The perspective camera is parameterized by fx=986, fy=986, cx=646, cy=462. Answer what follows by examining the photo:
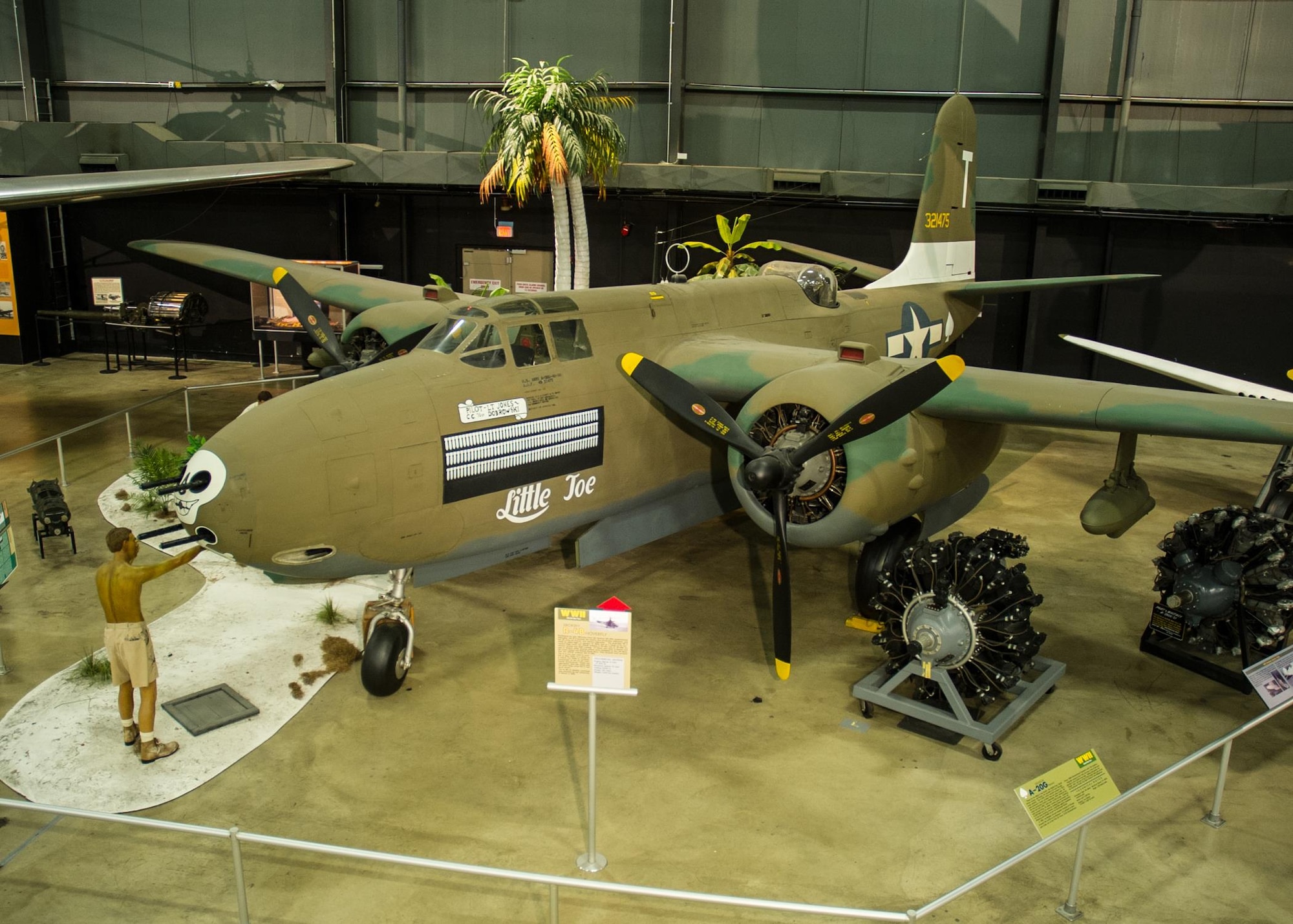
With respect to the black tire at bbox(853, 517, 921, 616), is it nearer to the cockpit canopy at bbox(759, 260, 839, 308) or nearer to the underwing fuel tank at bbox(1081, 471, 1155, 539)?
the underwing fuel tank at bbox(1081, 471, 1155, 539)

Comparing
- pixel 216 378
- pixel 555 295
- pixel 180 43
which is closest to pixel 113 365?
pixel 216 378

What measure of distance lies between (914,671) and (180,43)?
77.2ft

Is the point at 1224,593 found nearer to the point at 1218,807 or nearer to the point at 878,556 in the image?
the point at 1218,807

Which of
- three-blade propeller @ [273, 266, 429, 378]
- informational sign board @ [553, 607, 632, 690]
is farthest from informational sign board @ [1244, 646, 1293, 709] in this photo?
three-blade propeller @ [273, 266, 429, 378]

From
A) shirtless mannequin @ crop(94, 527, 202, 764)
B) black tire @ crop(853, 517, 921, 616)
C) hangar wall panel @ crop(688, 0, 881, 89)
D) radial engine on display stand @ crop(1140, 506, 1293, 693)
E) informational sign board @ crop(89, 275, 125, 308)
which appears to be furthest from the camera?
informational sign board @ crop(89, 275, 125, 308)

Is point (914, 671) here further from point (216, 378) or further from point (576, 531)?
A: point (216, 378)

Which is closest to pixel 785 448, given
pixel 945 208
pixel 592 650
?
pixel 592 650

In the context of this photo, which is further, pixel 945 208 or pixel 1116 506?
pixel 945 208

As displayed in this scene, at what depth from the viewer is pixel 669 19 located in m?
21.6

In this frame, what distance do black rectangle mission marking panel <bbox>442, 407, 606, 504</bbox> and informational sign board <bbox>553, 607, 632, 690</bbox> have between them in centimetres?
265

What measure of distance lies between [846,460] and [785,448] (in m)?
0.59

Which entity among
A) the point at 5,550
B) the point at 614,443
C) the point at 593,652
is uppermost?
the point at 614,443

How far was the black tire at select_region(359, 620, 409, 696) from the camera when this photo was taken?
894 centimetres

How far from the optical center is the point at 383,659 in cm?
893
